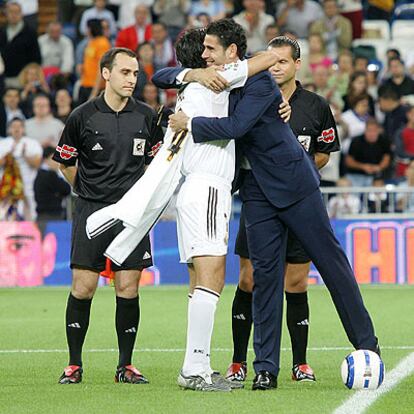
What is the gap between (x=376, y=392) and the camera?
26.3ft

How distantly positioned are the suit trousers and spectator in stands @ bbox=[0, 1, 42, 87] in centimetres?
1391

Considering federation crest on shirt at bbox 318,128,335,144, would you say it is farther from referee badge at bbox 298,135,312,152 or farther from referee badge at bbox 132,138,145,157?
referee badge at bbox 132,138,145,157

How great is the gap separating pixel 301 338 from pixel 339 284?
3.08ft

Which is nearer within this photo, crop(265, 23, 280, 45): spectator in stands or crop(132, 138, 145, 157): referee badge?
crop(132, 138, 145, 157): referee badge

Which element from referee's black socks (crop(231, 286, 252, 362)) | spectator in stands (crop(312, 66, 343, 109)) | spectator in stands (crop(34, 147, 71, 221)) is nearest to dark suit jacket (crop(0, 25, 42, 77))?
spectator in stands (crop(34, 147, 71, 221))

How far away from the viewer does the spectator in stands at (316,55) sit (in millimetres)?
20891

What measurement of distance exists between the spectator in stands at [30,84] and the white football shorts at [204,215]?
12.2m

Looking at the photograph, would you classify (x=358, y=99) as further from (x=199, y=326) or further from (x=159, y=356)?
(x=199, y=326)

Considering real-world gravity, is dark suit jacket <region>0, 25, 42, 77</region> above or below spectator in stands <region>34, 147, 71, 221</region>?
above

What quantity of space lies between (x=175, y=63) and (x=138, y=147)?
12.2m

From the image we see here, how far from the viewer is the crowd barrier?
647 inches

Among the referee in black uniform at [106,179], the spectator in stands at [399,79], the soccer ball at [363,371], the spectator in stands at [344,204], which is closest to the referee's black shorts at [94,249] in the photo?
the referee in black uniform at [106,179]

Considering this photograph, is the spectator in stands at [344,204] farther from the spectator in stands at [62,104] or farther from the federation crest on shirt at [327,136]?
the federation crest on shirt at [327,136]

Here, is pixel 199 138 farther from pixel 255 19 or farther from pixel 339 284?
pixel 255 19
